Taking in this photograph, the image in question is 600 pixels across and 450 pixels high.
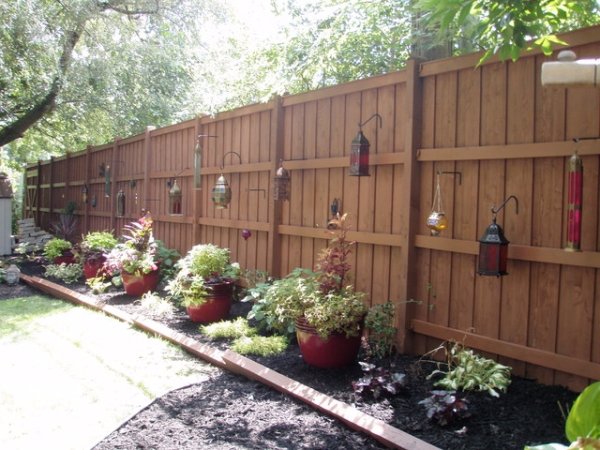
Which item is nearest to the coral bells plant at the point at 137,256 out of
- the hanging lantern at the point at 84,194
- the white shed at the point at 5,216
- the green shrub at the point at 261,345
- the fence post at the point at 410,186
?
the green shrub at the point at 261,345

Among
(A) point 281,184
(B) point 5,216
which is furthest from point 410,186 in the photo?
(B) point 5,216

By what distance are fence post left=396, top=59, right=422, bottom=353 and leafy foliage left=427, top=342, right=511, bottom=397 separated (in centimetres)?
64

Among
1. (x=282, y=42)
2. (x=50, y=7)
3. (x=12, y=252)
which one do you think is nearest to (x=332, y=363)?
(x=282, y=42)

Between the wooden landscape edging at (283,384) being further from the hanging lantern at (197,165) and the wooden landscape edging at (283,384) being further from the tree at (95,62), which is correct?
the tree at (95,62)

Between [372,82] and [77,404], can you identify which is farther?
[372,82]

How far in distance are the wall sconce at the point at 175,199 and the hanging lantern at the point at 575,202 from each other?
503 centimetres

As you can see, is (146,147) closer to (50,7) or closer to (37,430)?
(50,7)

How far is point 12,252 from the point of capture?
12203mm

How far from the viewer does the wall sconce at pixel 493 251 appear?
127 inches

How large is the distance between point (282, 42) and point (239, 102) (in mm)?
1715

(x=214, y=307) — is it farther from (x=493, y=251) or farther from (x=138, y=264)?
(x=493, y=251)

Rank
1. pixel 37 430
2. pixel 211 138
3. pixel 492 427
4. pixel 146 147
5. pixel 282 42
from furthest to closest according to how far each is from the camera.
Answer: pixel 146 147, pixel 282 42, pixel 211 138, pixel 37 430, pixel 492 427

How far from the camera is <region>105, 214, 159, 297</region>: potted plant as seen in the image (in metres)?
6.59

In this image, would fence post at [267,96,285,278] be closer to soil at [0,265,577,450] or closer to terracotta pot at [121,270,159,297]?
soil at [0,265,577,450]
